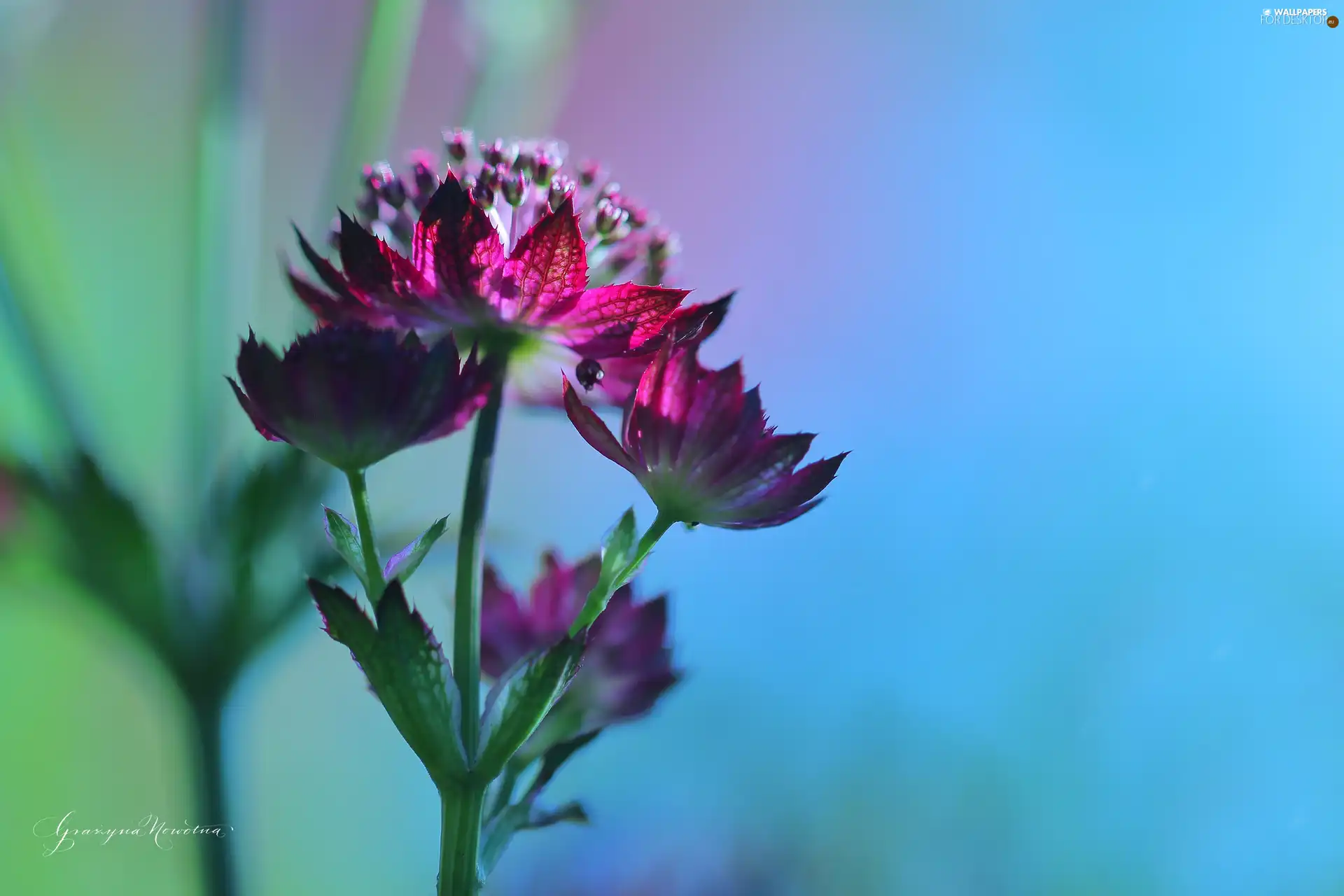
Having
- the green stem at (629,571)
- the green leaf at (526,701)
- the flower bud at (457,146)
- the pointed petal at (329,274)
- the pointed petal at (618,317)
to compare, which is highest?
the flower bud at (457,146)

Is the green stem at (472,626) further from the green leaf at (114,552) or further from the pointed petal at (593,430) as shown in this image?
the green leaf at (114,552)

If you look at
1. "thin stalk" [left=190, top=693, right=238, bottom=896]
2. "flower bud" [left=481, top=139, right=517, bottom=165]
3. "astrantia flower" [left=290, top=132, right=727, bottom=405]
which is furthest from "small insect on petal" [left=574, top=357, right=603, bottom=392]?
"thin stalk" [left=190, top=693, right=238, bottom=896]

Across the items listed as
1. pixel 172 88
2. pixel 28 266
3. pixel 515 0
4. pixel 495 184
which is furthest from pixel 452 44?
pixel 495 184

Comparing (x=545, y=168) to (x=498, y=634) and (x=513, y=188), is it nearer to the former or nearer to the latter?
(x=513, y=188)

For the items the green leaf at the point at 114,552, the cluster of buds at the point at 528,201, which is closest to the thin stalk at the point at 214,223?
the green leaf at the point at 114,552

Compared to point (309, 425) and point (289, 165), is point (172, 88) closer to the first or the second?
point (289, 165)

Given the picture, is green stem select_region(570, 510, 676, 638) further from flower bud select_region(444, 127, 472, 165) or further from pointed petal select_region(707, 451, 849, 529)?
flower bud select_region(444, 127, 472, 165)

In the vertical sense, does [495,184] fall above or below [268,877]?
above
